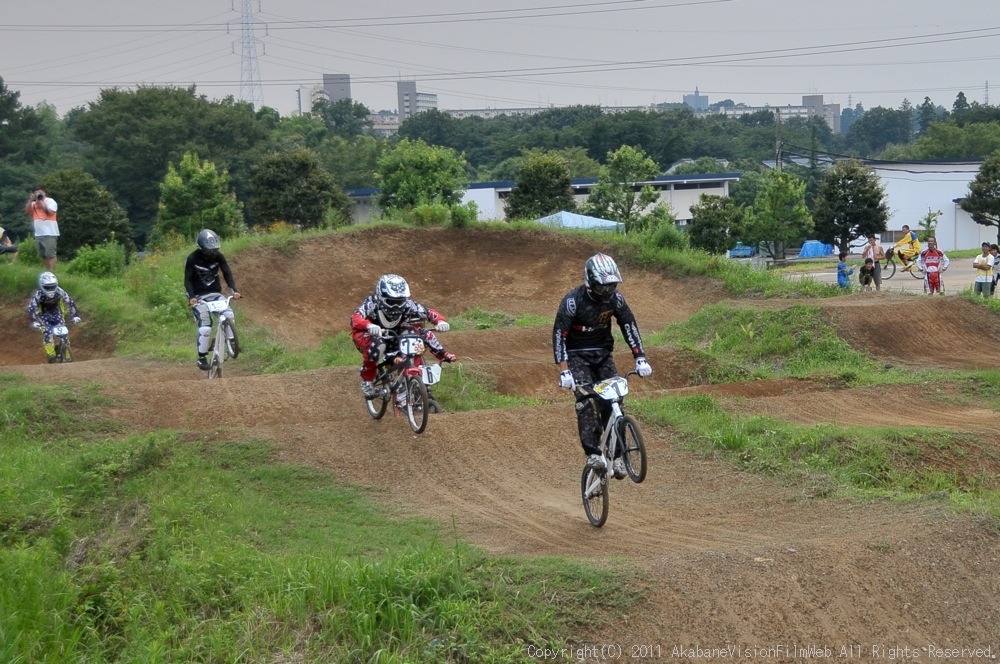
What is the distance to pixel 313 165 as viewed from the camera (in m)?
56.3

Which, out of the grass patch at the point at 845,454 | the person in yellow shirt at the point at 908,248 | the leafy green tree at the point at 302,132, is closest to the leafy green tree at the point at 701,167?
the leafy green tree at the point at 302,132

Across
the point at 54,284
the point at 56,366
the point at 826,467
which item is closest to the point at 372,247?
the point at 54,284

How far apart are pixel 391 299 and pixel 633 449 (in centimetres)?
455

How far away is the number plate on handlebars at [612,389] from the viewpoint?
8531mm

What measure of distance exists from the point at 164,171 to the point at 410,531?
6416 centimetres

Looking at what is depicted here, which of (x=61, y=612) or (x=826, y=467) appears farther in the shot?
(x=826, y=467)

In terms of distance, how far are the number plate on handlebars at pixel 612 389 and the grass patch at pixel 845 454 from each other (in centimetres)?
255

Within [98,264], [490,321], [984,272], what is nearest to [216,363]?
[490,321]

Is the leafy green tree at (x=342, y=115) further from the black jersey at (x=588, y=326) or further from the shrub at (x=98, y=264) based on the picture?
the black jersey at (x=588, y=326)

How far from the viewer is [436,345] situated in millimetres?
11773

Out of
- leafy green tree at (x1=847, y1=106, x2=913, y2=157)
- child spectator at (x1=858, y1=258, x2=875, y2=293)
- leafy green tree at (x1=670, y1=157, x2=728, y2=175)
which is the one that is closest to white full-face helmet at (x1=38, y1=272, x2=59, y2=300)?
child spectator at (x1=858, y1=258, x2=875, y2=293)

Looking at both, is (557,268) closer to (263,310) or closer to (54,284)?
(263,310)

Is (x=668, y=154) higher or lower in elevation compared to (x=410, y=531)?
higher

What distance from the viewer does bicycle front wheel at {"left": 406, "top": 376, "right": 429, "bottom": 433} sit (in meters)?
11.3
